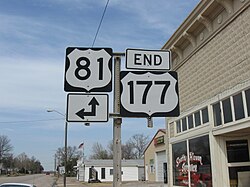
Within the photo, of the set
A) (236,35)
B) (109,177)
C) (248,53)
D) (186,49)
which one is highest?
(186,49)

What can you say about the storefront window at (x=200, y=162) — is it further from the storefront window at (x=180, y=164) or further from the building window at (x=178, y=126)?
the building window at (x=178, y=126)

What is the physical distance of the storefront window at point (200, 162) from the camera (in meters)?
9.83

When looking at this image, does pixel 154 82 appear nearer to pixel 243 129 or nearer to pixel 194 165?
pixel 243 129

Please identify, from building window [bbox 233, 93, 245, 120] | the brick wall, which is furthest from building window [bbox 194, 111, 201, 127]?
building window [bbox 233, 93, 245, 120]

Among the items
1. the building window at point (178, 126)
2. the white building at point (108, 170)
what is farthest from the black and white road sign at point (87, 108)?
the white building at point (108, 170)

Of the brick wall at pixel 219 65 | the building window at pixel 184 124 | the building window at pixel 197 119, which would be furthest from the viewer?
the building window at pixel 184 124

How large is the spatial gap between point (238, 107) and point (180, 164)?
4457 mm

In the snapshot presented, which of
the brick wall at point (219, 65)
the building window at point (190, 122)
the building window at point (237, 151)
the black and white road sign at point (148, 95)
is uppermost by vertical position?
the brick wall at point (219, 65)

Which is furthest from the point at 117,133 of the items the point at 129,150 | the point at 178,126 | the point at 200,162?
the point at 129,150

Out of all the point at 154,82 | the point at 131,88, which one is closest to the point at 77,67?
the point at 131,88

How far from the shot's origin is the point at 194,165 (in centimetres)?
1081

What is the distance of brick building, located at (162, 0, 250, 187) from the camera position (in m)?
8.28

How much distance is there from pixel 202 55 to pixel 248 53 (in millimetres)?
2635

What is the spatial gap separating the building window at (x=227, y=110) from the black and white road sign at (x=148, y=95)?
5451mm
